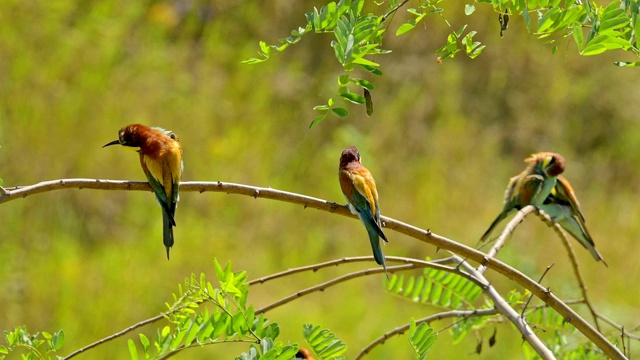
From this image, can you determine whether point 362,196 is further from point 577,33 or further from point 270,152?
point 270,152

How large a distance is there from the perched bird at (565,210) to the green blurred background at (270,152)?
39.5 inches

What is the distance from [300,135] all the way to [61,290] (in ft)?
7.07

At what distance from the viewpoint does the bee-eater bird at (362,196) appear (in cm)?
220

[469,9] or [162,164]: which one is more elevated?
[469,9]

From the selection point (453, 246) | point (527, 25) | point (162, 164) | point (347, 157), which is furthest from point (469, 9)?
point (162, 164)

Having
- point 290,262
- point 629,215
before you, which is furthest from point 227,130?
point 629,215

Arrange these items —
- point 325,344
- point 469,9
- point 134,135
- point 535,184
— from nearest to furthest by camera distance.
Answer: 1. point 325,344
2. point 469,9
3. point 134,135
4. point 535,184

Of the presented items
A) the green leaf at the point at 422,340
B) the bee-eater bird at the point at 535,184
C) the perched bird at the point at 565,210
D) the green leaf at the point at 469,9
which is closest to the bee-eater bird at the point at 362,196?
the green leaf at the point at 422,340

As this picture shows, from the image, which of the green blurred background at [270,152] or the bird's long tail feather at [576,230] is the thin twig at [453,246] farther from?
the green blurred background at [270,152]

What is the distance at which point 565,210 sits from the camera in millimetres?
3664

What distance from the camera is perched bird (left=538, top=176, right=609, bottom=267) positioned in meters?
3.61

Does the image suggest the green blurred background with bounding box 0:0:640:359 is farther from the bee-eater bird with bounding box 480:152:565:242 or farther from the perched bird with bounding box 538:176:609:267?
the bee-eater bird with bounding box 480:152:565:242

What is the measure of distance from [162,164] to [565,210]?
1.79 m

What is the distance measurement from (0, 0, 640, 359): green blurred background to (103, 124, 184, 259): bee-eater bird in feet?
6.16
